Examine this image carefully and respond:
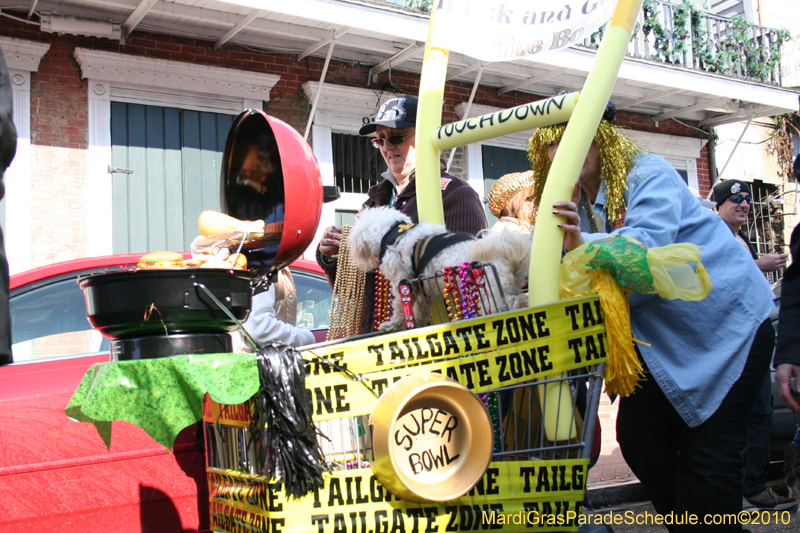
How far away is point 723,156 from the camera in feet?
38.4

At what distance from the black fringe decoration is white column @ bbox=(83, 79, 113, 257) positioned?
5923 mm

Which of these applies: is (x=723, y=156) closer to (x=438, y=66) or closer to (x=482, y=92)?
(x=482, y=92)

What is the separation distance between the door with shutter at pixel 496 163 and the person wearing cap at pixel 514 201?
5.15 m

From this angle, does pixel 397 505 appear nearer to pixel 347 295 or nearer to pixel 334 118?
pixel 347 295

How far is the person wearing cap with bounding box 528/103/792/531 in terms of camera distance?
2.23 m

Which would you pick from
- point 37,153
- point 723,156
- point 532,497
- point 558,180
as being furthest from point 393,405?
point 723,156

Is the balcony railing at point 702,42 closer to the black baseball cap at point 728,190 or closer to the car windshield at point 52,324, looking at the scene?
the black baseball cap at point 728,190

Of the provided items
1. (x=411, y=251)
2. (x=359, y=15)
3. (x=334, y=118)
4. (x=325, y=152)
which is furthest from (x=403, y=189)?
(x=334, y=118)

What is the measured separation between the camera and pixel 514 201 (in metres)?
3.94

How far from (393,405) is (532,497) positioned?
56 cm

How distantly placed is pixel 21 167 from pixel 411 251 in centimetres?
587

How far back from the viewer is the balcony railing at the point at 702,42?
10.2 m

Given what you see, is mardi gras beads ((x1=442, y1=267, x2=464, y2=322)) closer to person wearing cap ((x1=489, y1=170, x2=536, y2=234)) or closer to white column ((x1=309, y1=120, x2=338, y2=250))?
person wearing cap ((x1=489, y1=170, x2=536, y2=234))

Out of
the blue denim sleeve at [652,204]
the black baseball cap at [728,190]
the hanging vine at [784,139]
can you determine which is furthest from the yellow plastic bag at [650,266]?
the hanging vine at [784,139]
